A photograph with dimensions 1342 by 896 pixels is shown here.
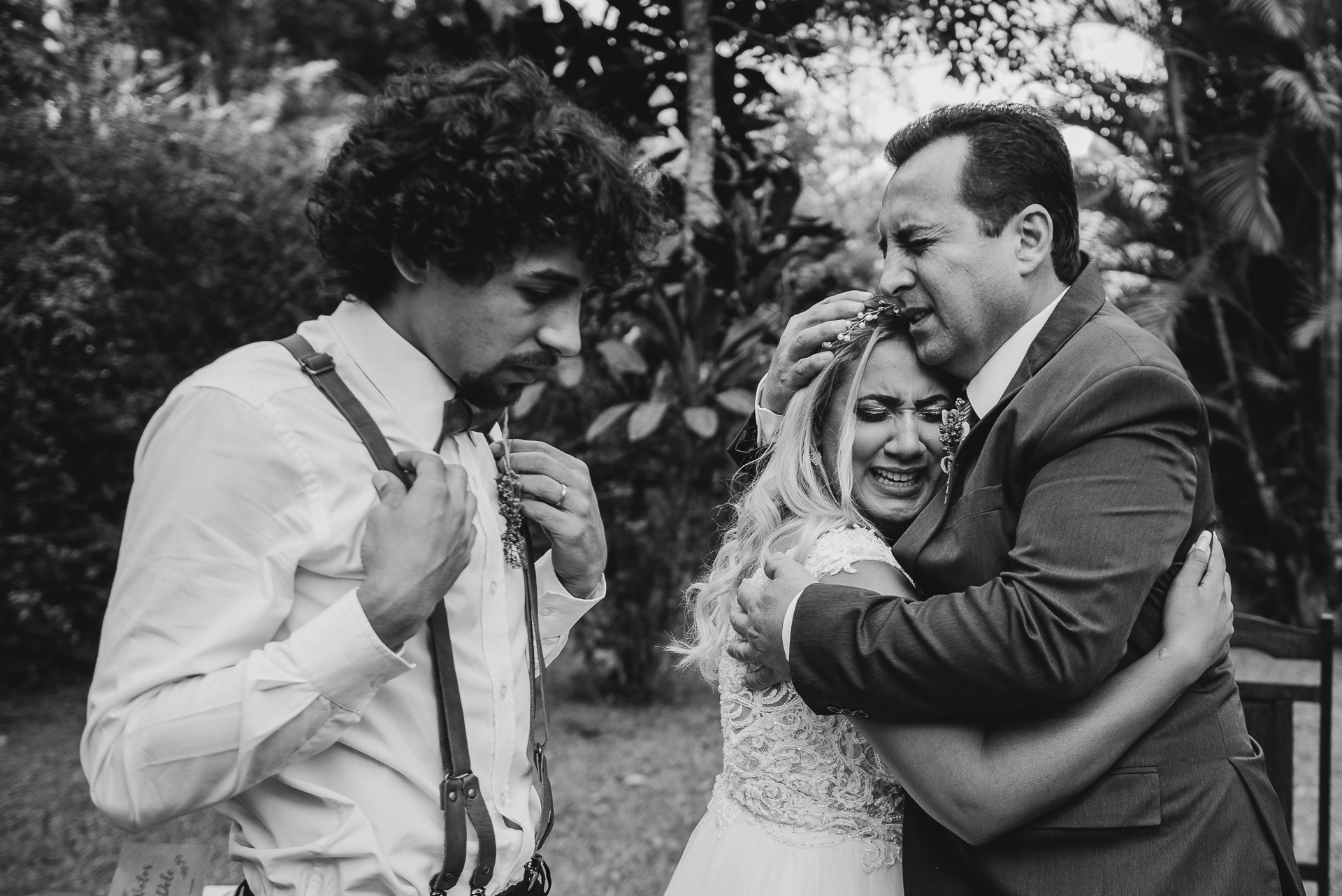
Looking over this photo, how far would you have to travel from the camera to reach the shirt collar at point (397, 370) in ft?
5.61

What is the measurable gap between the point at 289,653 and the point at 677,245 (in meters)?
4.54

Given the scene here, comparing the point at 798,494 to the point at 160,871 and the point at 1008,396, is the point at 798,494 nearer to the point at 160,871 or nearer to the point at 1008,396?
the point at 1008,396

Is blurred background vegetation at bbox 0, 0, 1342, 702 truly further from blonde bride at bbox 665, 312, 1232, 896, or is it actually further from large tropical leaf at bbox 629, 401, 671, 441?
blonde bride at bbox 665, 312, 1232, 896

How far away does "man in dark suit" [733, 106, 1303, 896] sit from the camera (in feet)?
5.25

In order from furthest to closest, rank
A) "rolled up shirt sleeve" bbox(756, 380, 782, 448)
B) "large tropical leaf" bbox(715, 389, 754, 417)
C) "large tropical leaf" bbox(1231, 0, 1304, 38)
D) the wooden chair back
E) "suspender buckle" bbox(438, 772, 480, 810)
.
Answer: "large tropical leaf" bbox(1231, 0, 1304, 38), "large tropical leaf" bbox(715, 389, 754, 417), the wooden chair back, "rolled up shirt sleeve" bbox(756, 380, 782, 448), "suspender buckle" bbox(438, 772, 480, 810)

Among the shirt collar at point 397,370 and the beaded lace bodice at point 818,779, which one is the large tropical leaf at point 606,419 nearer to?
the beaded lace bodice at point 818,779

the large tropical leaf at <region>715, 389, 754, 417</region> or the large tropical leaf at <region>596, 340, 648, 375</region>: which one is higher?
the large tropical leaf at <region>596, 340, 648, 375</region>

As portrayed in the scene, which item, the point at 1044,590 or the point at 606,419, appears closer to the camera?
the point at 1044,590

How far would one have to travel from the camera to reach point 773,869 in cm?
222

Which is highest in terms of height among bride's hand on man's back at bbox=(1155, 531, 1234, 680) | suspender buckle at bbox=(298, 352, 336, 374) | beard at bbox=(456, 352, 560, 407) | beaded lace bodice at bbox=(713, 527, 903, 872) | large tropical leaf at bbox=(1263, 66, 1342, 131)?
large tropical leaf at bbox=(1263, 66, 1342, 131)

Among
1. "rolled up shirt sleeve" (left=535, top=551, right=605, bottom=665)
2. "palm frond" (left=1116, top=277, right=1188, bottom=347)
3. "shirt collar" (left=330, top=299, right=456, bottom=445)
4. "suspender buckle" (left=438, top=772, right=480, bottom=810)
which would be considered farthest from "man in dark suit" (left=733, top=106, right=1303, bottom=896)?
"palm frond" (left=1116, top=277, right=1188, bottom=347)

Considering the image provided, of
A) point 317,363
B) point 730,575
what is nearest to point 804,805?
point 730,575

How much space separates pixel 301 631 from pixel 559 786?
4222 millimetres

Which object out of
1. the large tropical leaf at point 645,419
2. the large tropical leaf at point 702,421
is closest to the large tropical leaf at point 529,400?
the large tropical leaf at point 645,419
